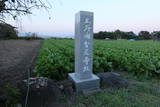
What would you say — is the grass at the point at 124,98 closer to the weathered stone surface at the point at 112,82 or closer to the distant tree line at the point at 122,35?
the weathered stone surface at the point at 112,82

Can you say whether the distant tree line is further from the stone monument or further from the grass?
the stone monument

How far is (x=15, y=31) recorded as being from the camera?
288cm

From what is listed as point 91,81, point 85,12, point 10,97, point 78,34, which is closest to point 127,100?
point 91,81

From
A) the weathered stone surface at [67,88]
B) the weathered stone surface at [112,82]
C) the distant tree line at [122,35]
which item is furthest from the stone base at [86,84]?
the distant tree line at [122,35]

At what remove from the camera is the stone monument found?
2889mm

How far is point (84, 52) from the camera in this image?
9.89ft

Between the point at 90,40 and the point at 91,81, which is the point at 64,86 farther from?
the point at 90,40

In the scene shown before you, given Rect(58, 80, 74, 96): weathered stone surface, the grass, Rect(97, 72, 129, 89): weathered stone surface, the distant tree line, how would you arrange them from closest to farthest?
Answer: the grass → Rect(58, 80, 74, 96): weathered stone surface → Rect(97, 72, 129, 89): weathered stone surface → the distant tree line

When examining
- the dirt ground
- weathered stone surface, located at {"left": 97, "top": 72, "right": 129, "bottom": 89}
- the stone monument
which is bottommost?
the dirt ground

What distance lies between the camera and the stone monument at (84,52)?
114 inches

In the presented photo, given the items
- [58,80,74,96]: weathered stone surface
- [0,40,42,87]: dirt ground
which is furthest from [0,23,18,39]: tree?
[58,80,74,96]: weathered stone surface

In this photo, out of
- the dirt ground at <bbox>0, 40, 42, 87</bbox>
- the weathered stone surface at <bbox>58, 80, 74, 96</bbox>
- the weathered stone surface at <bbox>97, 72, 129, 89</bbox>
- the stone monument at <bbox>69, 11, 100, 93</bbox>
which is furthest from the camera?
the dirt ground at <bbox>0, 40, 42, 87</bbox>

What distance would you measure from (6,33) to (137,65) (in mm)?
3928

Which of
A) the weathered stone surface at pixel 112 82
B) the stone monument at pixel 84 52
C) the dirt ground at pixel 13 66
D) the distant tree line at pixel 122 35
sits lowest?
the dirt ground at pixel 13 66
